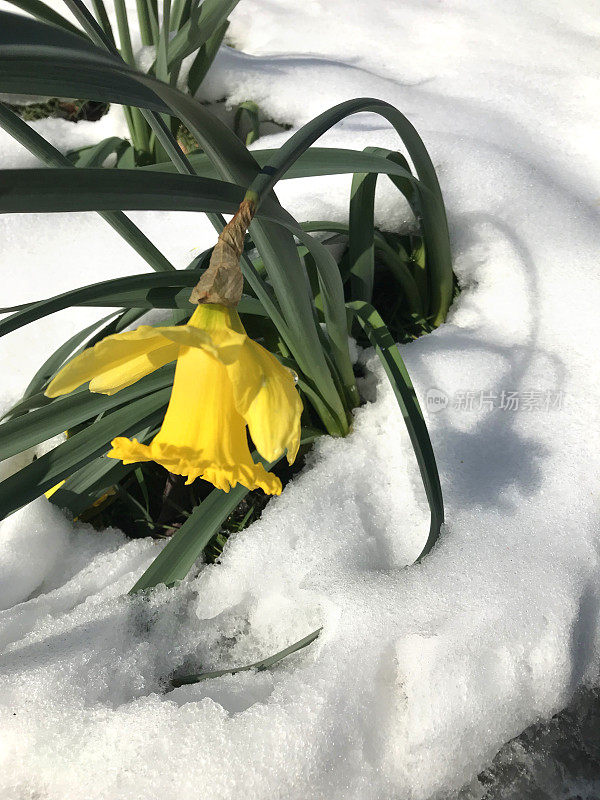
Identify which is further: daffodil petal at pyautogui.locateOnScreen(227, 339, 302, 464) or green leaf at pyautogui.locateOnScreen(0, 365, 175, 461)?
green leaf at pyautogui.locateOnScreen(0, 365, 175, 461)

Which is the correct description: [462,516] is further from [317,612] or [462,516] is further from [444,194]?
[444,194]

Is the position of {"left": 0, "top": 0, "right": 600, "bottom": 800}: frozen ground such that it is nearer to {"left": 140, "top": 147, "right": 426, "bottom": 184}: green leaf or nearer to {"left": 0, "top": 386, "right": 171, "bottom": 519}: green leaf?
{"left": 0, "top": 386, "right": 171, "bottom": 519}: green leaf

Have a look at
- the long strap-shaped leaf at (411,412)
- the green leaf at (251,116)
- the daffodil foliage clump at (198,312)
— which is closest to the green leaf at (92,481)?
the daffodil foliage clump at (198,312)

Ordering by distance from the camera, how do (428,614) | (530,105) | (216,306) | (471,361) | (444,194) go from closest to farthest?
(216,306) < (428,614) < (471,361) < (444,194) < (530,105)

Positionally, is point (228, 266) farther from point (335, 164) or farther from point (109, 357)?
point (335, 164)

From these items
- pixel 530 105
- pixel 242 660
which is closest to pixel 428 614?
pixel 242 660

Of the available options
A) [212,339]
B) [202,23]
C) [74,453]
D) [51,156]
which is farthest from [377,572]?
[202,23]

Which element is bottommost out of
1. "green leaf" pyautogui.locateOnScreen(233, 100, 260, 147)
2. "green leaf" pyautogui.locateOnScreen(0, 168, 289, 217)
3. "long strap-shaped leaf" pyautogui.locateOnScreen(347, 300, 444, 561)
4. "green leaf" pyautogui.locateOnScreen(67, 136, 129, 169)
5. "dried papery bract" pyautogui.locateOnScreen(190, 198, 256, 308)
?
"long strap-shaped leaf" pyautogui.locateOnScreen(347, 300, 444, 561)

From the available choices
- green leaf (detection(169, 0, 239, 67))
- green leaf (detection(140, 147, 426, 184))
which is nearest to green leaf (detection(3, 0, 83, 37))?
green leaf (detection(169, 0, 239, 67))
